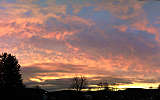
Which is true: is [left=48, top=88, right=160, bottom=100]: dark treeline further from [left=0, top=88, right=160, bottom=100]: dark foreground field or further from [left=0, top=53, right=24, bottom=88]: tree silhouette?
[left=0, top=53, right=24, bottom=88]: tree silhouette

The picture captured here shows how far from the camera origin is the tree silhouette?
62406 millimetres

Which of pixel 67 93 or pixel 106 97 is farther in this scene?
pixel 106 97

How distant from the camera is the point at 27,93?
44.8m

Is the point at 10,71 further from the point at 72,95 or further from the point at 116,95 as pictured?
the point at 116,95

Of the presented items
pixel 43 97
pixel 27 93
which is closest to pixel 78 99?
pixel 43 97

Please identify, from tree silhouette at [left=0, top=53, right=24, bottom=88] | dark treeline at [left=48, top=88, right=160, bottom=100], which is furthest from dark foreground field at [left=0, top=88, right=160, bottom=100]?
tree silhouette at [left=0, top=53, right=24, bottom=88]

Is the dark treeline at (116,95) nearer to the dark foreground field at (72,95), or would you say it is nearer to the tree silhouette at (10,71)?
the dark foreground field at (72,95)

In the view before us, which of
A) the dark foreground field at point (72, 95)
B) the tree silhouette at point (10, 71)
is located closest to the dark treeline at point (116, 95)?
the dark foreground field at point (72, 95)

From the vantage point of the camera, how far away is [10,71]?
63812mm

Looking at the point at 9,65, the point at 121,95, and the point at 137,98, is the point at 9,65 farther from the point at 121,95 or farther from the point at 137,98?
the point at 137,98

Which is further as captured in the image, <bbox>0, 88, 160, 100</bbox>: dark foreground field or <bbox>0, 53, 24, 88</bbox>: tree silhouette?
<bbox>0, 53, 24, 88</bbox>: tree silhouette

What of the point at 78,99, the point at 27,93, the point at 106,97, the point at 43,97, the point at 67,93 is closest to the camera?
the point at 27,93

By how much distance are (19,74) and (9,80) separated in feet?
11.1

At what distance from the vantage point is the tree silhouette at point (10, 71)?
205 feet
